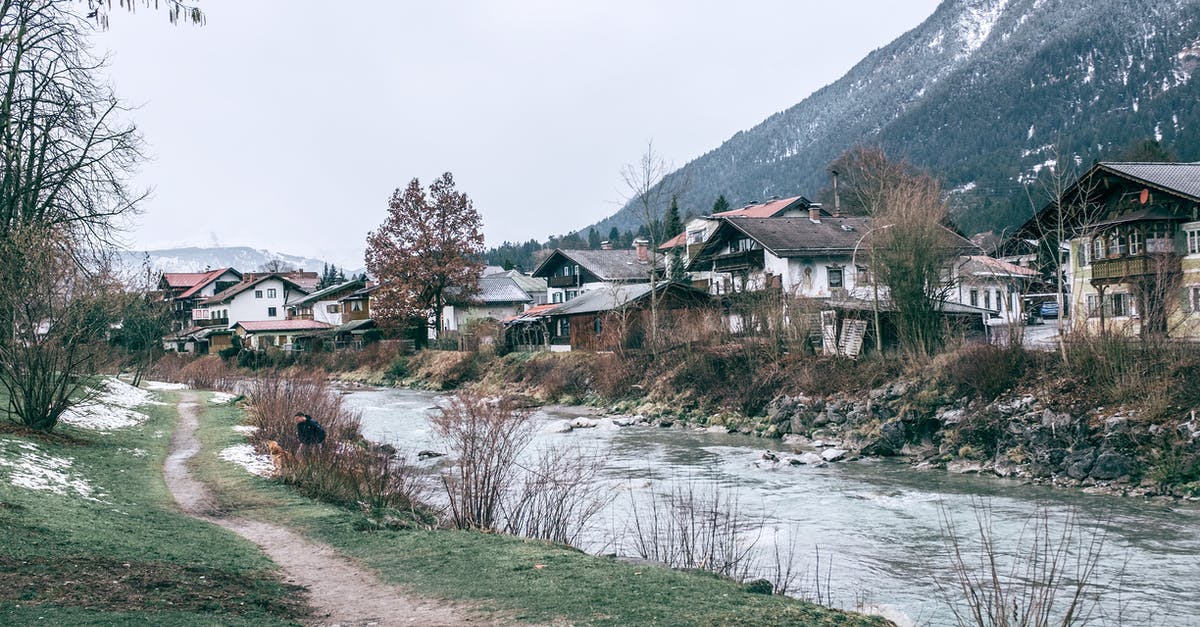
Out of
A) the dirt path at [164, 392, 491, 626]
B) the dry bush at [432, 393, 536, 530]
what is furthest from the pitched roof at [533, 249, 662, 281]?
the dirt path at [164, 392, 491, 626]

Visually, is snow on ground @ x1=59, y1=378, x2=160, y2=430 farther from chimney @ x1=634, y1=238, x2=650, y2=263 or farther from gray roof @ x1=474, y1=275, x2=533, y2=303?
chimney @ x1=634, y1=238, x2=650, y2=263

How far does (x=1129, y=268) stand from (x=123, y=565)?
3754cm

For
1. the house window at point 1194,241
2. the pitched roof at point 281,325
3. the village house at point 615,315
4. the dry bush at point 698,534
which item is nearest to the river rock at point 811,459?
the dry bush at point 698,534

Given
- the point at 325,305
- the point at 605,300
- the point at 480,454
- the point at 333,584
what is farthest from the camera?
the point at 325,305

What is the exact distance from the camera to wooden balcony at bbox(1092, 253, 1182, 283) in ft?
110

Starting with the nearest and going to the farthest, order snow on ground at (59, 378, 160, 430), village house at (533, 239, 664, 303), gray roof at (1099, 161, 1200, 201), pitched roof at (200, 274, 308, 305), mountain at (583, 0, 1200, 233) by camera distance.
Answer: snow on ground at (59, 378, 160, 430) → gray roof at (1099, 161, 1200, 201) → village house at (533, 239, 664, 303) → pitched roof at (200, 274, 308, 305) → mountain at (583, 0, 1200, 233)

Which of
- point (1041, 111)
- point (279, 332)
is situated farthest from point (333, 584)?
point (1041, 111)

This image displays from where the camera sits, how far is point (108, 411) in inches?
990

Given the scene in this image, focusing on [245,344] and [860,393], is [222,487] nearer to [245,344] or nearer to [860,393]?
[860,393]

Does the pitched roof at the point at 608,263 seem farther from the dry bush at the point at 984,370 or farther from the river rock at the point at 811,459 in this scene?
the river rock at the point at 811,459

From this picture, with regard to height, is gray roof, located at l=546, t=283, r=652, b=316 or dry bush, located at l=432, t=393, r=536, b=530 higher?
gray roof, located at l=546, t=283, r=652, b=316

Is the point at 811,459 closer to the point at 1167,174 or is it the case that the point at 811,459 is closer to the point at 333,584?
the point at 333,584

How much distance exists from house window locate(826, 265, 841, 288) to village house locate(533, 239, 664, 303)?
18.3 m

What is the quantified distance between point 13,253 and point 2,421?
335 centimetres
